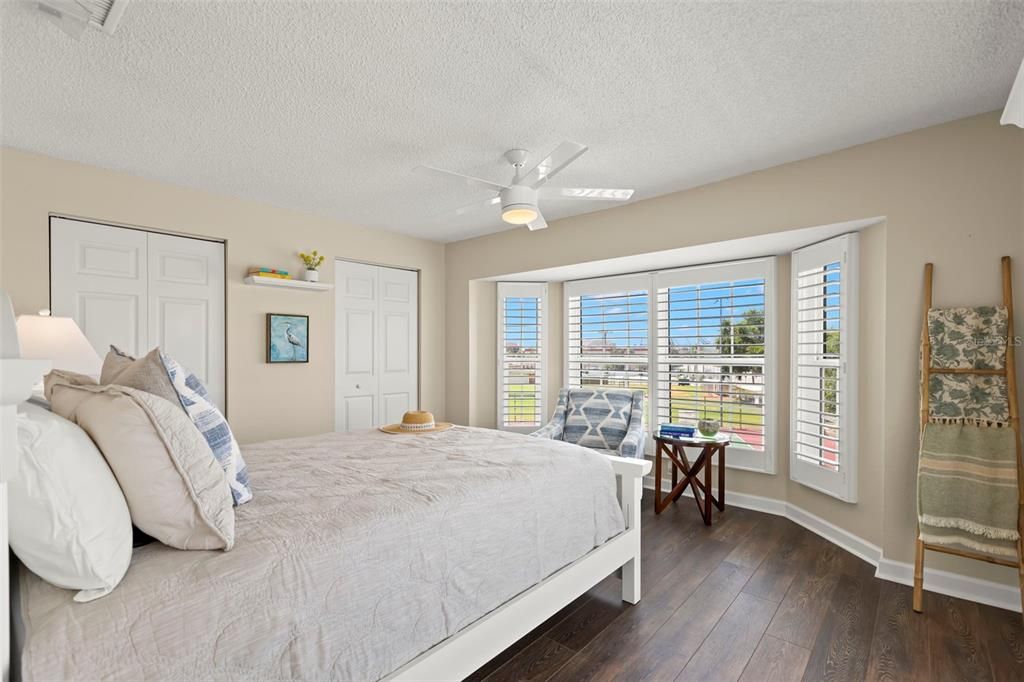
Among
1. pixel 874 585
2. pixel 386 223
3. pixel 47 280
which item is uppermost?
pixel 386 223

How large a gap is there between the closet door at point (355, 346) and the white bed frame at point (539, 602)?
2879mm

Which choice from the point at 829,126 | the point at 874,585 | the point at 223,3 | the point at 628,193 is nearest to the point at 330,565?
the point at 223,3

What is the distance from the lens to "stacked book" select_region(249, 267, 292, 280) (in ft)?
12.7

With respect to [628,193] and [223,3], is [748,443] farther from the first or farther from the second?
[223,3]

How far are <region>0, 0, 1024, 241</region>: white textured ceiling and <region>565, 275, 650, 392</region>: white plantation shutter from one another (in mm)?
1616

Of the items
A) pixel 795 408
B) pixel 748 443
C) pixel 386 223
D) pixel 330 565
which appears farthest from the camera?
pixel 386 223

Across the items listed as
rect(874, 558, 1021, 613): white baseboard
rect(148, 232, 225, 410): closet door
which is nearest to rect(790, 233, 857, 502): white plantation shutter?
rect(874, 558, 1021, 613): white baseboard

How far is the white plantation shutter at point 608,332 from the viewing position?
15.2ft

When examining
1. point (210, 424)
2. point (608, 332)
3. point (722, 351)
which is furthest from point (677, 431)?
point (210, 424)

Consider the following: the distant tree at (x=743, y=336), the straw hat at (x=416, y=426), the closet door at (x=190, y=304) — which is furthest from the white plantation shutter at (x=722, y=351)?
the closet door at (x=190, y=304)

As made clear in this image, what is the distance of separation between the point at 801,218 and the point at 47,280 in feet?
15.6

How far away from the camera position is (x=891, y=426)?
2783 millimetres

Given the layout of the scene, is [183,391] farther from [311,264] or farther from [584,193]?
[311,264]

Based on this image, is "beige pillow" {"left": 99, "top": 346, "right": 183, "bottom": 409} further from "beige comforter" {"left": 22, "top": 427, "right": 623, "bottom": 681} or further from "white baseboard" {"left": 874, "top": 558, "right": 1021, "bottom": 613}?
"white baseboard" {"left": 874, "top": 558, "right": 1021, "bottom": 613}
